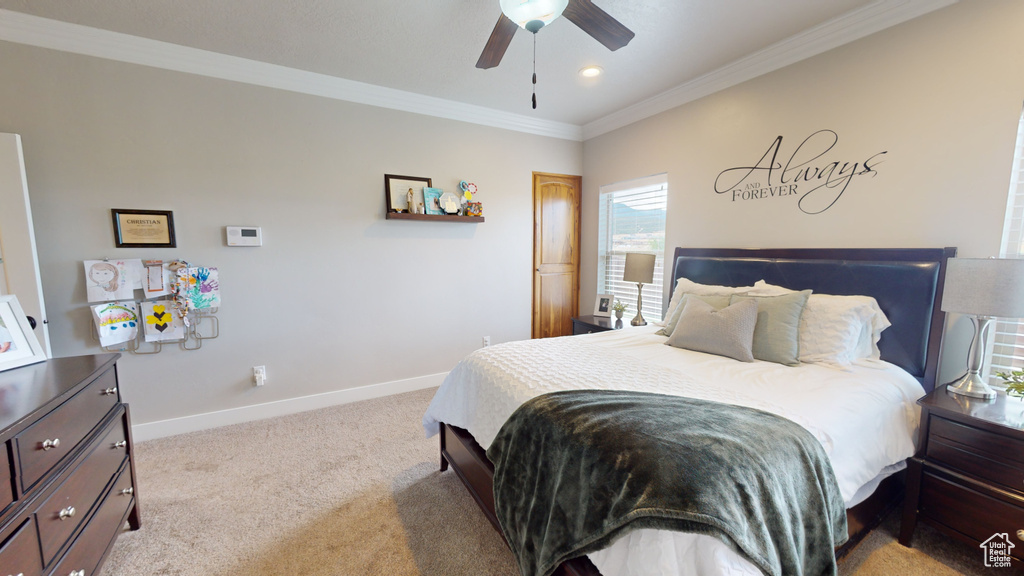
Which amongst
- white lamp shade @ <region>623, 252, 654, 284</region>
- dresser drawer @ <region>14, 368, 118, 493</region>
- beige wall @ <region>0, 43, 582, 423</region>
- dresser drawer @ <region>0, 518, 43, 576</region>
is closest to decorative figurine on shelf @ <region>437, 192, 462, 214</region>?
beige wall @ <region>0, 43, 582, 423</region>

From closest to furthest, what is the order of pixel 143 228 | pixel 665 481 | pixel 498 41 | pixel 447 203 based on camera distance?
pixel 665 481 → pixel 498 41 → pixel 143 228 → pixel 447 203

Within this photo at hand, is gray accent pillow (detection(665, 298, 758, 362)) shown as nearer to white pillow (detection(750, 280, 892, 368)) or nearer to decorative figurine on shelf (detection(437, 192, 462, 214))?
white pillow (detection(750, 280, 892, 368))

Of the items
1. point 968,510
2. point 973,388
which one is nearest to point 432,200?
point 973,388

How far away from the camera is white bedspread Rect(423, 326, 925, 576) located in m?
0.93

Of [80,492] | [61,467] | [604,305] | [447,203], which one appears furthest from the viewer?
[604,305]

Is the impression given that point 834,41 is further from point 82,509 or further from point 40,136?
point 40,136

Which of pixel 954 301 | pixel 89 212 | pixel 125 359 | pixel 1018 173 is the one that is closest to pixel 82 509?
pixel 125 359

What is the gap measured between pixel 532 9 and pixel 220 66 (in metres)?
2.45

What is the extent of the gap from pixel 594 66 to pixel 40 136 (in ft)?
11.7

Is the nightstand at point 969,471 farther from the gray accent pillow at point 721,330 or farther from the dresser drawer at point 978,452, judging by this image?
the gray accent pillow at point 721,330

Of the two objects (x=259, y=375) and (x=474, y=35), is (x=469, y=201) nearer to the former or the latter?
(x=474, y=35)

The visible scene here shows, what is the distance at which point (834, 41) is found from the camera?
2238mm

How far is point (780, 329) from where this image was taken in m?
2.04

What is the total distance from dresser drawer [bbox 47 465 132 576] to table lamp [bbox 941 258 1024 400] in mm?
3437
